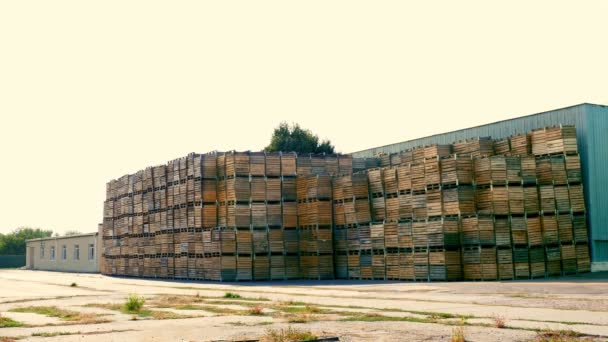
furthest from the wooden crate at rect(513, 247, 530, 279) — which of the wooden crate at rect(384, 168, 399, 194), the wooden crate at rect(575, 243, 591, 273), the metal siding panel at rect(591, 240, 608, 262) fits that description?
the wooden crate at rect(384, 168, 399, 194)

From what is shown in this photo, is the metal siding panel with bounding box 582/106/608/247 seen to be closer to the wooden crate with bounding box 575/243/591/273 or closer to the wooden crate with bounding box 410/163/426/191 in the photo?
the wooden crate with bounding box 575/243/591/273

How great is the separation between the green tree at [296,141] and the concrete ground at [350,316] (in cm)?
3505

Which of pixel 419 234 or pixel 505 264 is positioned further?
pixel 419 234

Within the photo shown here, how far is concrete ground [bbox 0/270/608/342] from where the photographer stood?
10.6m

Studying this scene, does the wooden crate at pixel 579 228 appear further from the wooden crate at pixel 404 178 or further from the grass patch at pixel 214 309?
the grass patch at pixel 214 309

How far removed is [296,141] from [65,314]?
41451 millimetres

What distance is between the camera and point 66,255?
2295 inches

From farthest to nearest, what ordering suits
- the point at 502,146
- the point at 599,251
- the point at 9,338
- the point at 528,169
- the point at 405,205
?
the point at 502,146 → the point at 599,251 → the point at 405,205 → the point at 528,169 → the point at 9,338

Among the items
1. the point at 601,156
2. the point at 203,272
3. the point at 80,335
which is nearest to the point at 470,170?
the point at 601,156

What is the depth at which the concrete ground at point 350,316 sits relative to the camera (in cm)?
1063

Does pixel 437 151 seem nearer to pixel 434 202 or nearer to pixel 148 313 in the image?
pixel 434 202

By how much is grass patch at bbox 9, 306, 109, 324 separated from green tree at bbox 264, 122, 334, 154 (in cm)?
3857

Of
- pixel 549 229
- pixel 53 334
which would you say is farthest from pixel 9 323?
pixel 549 229

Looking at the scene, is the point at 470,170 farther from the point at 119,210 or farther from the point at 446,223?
the point at 119,210
